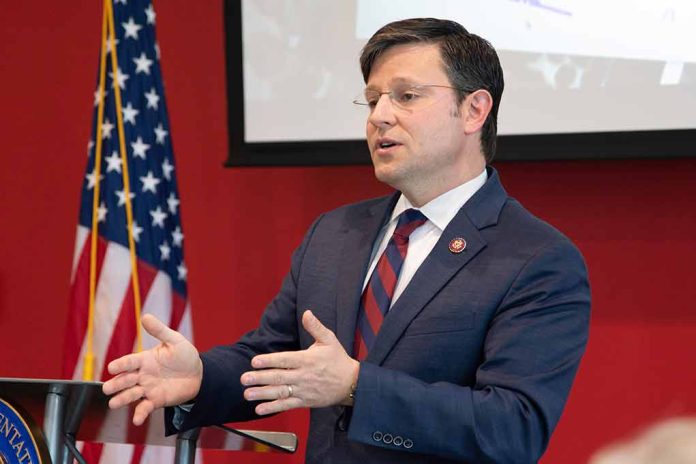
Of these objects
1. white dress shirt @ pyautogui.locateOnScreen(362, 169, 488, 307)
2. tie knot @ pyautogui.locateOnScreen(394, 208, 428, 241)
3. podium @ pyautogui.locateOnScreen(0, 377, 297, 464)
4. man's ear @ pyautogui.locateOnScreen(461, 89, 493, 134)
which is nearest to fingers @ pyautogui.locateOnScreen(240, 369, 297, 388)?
podium @ pyautogui.locateOnScreen(0, 377, 297, 464)

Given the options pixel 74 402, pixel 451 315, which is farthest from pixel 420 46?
pixel 74 402

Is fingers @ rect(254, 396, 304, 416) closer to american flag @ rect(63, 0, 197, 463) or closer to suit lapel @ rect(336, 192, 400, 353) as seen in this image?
suit lapel @ rect(336, 192, 400, 353)

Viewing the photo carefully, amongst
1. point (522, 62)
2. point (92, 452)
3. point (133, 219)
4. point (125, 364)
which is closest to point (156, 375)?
point (125, 364)

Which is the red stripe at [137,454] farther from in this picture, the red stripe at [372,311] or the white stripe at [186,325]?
the red stripe at [372,311]

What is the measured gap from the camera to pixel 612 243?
3.44m

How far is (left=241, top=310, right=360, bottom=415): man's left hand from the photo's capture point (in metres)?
1.69

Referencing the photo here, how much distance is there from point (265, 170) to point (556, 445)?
1.53m

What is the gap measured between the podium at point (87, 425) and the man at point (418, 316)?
7 cm

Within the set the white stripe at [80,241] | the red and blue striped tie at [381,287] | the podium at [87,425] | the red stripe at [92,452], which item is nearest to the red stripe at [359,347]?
the red and blue striped tie at [381,287]

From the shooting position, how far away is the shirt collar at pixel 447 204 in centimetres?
224

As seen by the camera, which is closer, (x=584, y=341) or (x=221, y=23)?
(x=584, y=341)

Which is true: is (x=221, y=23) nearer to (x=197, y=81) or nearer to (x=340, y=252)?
(x=197, y=81)

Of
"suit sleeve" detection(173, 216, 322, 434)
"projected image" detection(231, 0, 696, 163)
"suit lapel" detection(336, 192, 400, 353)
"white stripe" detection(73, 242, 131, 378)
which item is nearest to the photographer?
"suit sleeve" detection(173, 216, 322, 434)

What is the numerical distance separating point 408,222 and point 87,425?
2.65 ft
